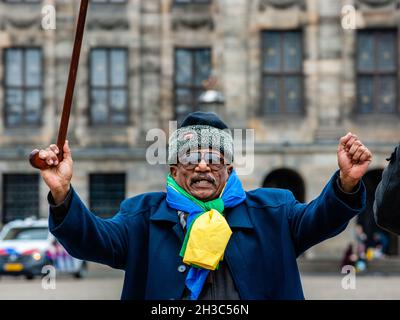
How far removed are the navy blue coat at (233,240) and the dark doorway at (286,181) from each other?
2972 cm

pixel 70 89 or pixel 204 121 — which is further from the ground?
pixel 70 89

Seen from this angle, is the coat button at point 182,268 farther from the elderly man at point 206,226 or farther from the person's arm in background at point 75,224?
the person's arm in background at point 75,224

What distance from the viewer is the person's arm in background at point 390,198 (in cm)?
428

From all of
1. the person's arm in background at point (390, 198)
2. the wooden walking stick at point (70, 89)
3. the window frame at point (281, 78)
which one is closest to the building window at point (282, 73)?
the window frame at point (281, 78)

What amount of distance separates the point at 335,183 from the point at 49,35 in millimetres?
30777

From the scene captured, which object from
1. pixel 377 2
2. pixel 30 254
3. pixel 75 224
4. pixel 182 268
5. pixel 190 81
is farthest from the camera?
pixel 190 81

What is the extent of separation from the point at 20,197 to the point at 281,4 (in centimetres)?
1046

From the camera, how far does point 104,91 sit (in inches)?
1383

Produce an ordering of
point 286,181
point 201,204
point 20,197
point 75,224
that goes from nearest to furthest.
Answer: point 75,224 < point 201,204 < point 20,197 < point 286,181

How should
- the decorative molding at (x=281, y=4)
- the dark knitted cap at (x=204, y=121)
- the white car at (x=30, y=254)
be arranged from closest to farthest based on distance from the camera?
the dark knitted cap at (x=204, y=121), the white car at (x=30, y=254), the decorative molding at (x=281, y=4)

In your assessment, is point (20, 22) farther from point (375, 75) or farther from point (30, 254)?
point (375, 75)

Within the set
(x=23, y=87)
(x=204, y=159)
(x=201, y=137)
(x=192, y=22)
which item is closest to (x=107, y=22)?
(x=192, y=22)

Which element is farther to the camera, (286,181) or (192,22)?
(286,181)

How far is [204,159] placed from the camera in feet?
18.1
